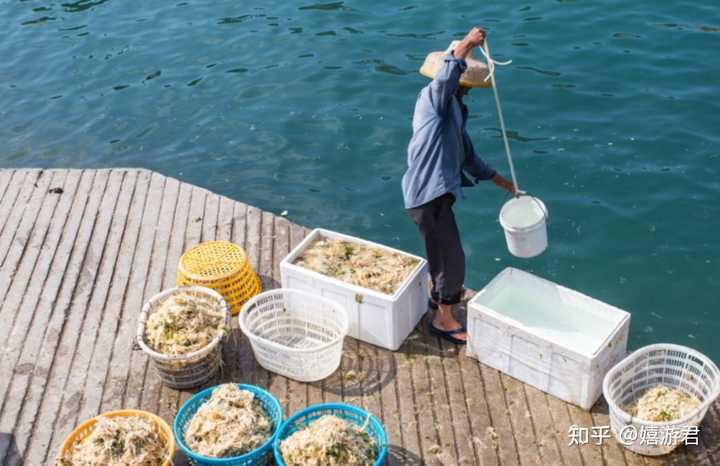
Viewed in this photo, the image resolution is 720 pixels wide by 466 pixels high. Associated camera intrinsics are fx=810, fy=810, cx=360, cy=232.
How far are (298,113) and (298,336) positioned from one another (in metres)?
5.96

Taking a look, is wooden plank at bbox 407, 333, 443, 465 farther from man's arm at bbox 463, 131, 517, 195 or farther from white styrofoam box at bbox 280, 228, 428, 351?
man's arm at bbox 463, 131, 517, 195

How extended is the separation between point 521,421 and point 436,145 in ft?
6.95

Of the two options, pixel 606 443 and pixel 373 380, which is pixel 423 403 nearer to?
pixel 373 380

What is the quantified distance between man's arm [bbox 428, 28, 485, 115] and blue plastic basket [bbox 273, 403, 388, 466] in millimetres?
2314

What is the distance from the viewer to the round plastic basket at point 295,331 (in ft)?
20.4

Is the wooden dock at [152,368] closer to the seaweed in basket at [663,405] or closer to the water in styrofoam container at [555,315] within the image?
the seaweed in basket at [663,405]

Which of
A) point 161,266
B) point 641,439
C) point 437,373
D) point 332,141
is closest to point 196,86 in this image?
point 332,141

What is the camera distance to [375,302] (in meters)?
6.40

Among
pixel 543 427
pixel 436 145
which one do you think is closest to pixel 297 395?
pixel 543 427

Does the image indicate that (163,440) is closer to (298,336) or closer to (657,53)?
(298,336)

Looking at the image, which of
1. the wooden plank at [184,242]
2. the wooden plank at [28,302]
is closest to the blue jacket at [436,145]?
the wooden plank at [184,242]

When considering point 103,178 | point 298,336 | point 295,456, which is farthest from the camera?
point 103,178

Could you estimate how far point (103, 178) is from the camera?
9414 mm

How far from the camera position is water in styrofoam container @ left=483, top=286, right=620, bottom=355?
240 inches
